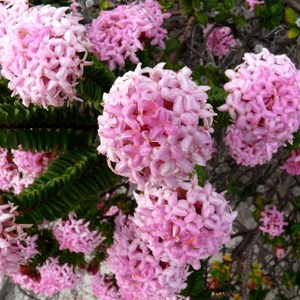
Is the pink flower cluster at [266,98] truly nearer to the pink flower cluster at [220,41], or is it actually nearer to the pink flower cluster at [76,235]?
the pink flower cluster at [76,235]

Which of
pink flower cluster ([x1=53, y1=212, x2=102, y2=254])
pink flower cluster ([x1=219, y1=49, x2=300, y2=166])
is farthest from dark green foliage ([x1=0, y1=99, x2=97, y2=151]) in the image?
pink flower cluster ([x1=53, y1=212, x2=102, y2=254])

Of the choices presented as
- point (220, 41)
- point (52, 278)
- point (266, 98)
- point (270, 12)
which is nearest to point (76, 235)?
point (52, 278)

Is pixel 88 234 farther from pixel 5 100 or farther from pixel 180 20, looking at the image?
pixel 180 20

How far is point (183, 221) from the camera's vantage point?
1.03 meters

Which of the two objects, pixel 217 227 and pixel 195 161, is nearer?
pixel 195 161

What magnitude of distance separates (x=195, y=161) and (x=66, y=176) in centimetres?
41

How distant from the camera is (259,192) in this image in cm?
253

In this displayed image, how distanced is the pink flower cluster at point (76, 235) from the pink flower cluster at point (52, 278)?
0.13m

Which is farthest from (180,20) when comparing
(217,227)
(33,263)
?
(217,227)

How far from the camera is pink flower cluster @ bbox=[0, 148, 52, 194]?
1.46 m

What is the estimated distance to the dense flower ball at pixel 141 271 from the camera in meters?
1.25

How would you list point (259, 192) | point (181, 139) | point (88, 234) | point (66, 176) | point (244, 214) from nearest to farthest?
point (181, 139) → point (66, 176) → point (88, 234) → point (259, 192) → point (244, 214)

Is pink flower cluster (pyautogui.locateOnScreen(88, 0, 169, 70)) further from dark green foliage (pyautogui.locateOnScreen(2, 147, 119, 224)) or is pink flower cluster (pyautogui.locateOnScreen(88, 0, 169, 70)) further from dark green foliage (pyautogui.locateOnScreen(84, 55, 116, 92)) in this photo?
dark green foliage (pyautogui.locateOnScreen(2, 147, 119, 224))

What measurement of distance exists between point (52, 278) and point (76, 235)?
0.28 meters
